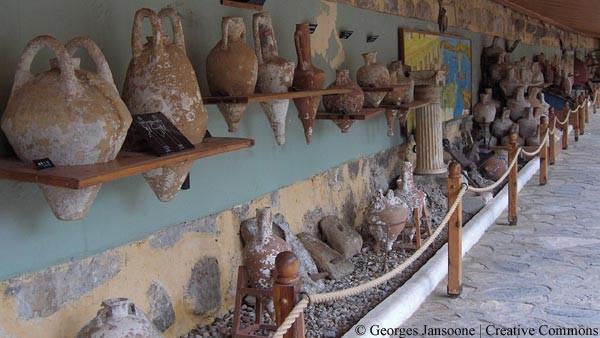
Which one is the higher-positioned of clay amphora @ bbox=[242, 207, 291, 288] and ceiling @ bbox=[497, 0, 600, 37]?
ceiling @ bbox=[497, 0, 600, 37]

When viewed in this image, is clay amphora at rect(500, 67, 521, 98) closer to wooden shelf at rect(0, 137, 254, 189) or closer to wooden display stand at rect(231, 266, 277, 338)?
wooden display stand at rect(231, 266, 277, 338)

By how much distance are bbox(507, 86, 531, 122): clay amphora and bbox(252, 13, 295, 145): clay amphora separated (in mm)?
6596

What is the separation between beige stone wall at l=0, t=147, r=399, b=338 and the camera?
→ 7.81 ft

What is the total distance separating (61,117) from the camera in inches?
78.9

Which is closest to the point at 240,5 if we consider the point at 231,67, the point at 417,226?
the point at 231,67

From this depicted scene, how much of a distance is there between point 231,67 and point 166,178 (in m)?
0.76

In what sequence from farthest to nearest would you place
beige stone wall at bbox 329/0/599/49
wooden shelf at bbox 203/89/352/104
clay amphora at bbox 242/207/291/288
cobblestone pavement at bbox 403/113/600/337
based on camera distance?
beige stone wall at bbox 329/0/599/49 → cobblestone pavement at bbox 403/113/600/337 → clay amphora at bbox 242/207/291/288 → wooden shelf at bbox 203/89/352/104

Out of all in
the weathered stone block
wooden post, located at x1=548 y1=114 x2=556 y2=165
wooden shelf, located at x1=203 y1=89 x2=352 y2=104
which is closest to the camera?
wooden shelf, located at x1=203 y1=89 x2=352 y2=104

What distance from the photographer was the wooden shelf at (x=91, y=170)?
6.26 ft

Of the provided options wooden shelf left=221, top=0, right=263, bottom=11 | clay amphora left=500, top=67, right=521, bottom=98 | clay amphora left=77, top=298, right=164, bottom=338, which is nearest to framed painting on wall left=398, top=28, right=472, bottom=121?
clay amphora left=500, top=67, right=521, bottom=98

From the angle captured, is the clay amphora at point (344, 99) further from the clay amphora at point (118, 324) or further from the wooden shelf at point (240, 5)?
the clay amphora at point (118, 324)

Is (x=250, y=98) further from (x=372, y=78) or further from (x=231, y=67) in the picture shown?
(x=372, y=78)

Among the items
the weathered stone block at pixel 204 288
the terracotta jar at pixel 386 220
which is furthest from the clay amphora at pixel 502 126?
the weathered stone block at pixel 204 288

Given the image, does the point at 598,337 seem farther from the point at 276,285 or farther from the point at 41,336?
the point at 41,336
